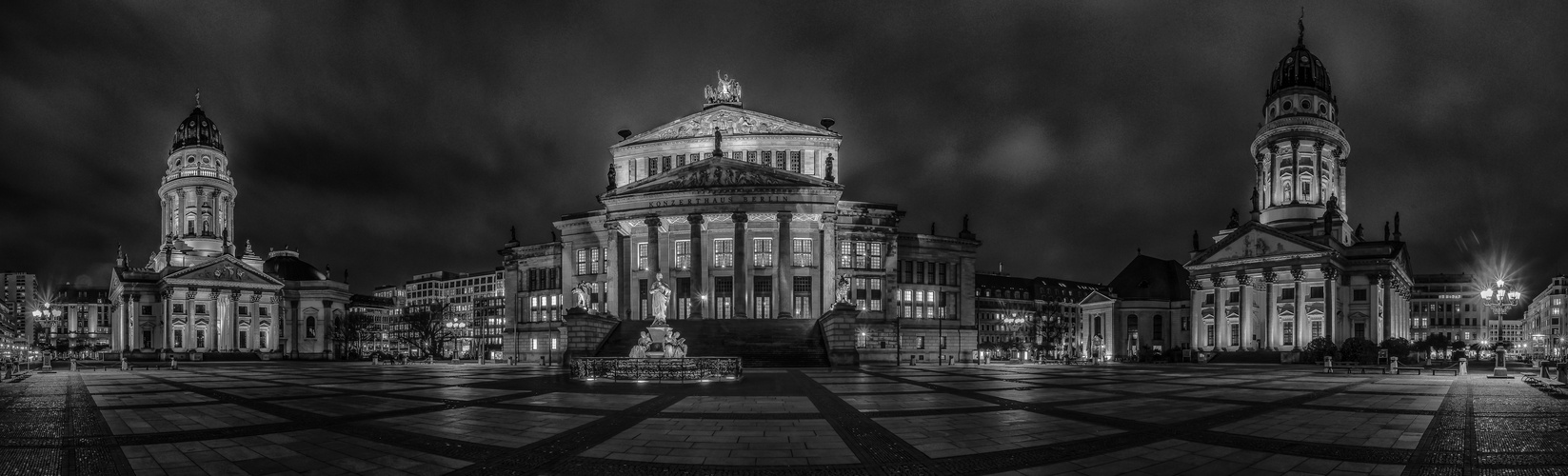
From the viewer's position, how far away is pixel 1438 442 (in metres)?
12.3

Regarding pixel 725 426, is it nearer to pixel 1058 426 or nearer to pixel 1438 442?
pixel 1058 426

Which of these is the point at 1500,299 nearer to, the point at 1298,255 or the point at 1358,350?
the point at 1358,350

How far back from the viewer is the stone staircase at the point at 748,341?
4717 cm

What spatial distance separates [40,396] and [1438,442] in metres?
31.6

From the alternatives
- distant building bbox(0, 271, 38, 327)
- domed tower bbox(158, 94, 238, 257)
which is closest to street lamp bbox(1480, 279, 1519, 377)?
domed tower bbox(158, 94, 238, 257)

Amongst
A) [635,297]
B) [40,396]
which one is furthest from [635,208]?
[40,396]

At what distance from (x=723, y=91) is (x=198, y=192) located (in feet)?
258

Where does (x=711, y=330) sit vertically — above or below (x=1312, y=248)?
below

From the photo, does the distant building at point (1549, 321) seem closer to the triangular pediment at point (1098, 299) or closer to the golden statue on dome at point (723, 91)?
the triangular pediment at point (1098, 299)

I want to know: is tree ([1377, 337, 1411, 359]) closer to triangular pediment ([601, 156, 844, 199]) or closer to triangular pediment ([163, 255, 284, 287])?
triangular pediment ([601, 156, 844, 199])

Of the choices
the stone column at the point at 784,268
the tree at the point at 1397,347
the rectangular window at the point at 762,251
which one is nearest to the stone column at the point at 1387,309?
the tree at the point at 1397,347

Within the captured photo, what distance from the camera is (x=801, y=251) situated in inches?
2616

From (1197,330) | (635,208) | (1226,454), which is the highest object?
(635,208)

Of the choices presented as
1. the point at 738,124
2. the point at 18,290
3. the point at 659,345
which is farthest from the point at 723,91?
the point at 18,290
